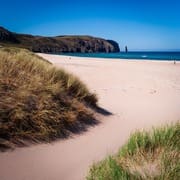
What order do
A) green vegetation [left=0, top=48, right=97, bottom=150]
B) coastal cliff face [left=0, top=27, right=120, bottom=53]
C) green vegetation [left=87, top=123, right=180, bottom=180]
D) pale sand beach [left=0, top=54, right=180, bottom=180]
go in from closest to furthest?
green vegetation [left=87, top=123, right=180, bottom=180] < pale sand beach [left=0, top=54, right=180, bottom=180] < green vegetation [left=0, top=48, right=97, bottom=150] < coastal cliff face [left=0, top=27, right=120, bottom=53]

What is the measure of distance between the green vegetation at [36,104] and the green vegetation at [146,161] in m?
1.20

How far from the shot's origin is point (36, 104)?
413 centimetres

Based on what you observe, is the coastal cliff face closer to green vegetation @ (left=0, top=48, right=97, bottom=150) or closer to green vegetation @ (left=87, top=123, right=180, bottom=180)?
green vegetation @ (left=0, top=48, right=97, bottom=150)

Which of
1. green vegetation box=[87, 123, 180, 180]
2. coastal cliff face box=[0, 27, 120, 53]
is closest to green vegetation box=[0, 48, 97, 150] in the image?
green vegetation box=[87, 123, 180, 180]

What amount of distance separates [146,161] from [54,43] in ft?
505

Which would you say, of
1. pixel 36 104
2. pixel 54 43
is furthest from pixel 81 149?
pixel 54 43

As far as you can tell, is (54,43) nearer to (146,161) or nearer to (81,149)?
(81,149)

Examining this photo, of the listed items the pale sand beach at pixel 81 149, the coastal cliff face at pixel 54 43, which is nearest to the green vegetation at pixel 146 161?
the pale sand beach at pixel 81 149

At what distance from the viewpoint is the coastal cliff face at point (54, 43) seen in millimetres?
125625

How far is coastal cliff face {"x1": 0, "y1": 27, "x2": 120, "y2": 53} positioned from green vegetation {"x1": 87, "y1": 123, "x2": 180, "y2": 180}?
11539 cm

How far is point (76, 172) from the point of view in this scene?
3.30 m

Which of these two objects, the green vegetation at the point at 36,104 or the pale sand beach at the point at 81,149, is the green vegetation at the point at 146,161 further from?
the green vegetation at the point at 36,104

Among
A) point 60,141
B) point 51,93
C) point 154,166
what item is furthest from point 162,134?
point 51,93

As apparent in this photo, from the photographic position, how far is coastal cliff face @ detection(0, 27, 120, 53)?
126 m
